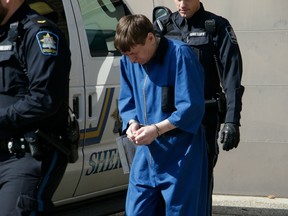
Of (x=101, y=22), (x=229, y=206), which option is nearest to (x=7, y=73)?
(x=101, y=22)

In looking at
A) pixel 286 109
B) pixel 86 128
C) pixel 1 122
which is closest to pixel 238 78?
pixel 86 128

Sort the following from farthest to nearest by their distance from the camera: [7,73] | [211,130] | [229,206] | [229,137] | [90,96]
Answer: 1. [229,206]
2. [90,96]
3. [211,130]
4. [229,137]
5. [7,73]

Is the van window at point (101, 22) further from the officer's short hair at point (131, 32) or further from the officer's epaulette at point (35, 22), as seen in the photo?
the officer's short hair at point (131, 32)

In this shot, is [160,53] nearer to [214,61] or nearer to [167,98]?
[167,98]

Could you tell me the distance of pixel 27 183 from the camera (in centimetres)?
395

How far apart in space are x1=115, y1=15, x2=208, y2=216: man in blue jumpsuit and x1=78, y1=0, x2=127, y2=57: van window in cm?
140

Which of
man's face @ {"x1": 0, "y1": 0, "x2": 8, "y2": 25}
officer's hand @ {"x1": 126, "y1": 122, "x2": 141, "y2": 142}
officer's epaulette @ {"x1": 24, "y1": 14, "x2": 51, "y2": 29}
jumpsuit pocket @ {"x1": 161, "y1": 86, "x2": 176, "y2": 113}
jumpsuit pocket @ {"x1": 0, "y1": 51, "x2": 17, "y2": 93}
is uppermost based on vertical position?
man's face @ {"x1": 0, "y1": 0, "x2": 8, "y2": 25}

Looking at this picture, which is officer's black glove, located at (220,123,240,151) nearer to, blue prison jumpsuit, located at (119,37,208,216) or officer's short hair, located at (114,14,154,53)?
blue prison jumpsuit, located at (119,37,208,216)

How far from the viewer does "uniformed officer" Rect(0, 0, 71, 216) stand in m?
3.96

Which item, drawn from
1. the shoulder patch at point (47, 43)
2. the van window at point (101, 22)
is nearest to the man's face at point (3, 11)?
the shoulder patch at point (47, 43)

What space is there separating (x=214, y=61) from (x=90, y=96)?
973 millimetres

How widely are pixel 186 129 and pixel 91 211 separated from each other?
5.31 ft

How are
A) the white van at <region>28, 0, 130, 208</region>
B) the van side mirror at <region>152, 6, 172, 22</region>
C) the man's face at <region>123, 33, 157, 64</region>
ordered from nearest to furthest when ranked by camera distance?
the man's face at <region>123, 33, 157, 64</region> < the van side mirror at <region>152, 6, 172, 22</region> < the white van at <region>28, 0, 130, 208</region>

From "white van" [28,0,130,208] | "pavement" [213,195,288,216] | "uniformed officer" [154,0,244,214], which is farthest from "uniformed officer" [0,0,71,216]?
"pavement" [213,195,288,216]
